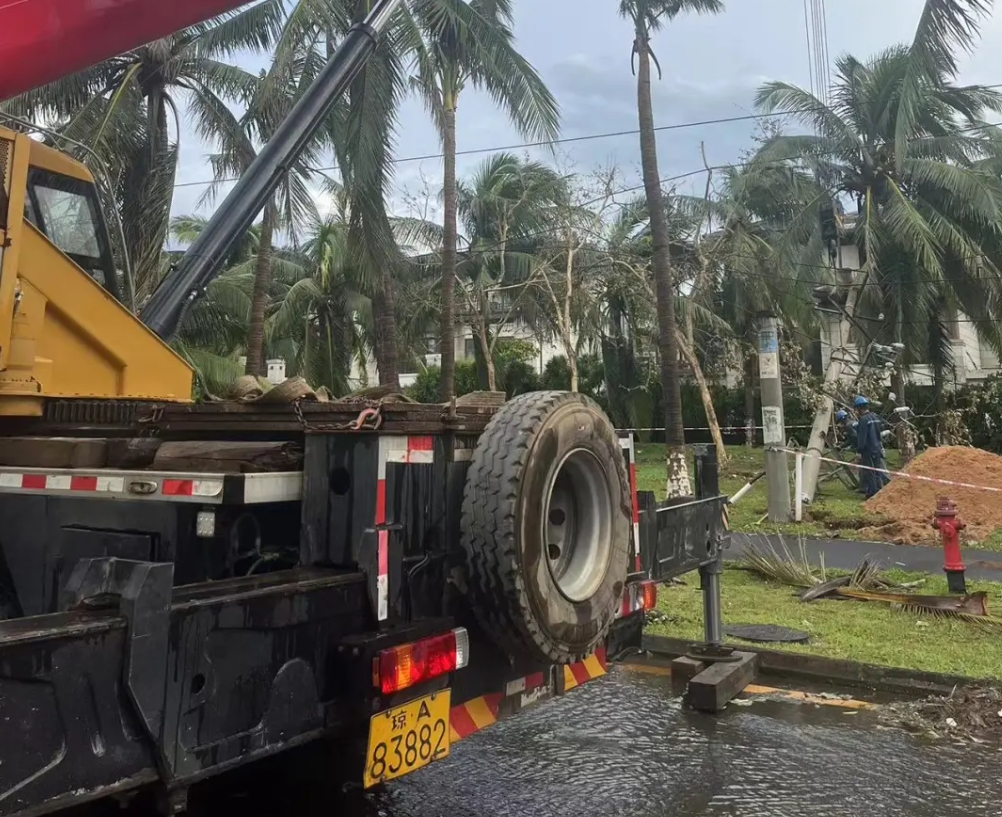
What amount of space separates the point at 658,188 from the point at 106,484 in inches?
519

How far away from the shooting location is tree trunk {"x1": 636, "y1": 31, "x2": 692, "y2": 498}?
1343 centimetres

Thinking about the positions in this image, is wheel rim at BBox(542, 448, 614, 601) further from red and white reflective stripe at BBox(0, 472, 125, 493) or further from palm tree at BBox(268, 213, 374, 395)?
palm tree at BBox(268, 213, 374, 395)

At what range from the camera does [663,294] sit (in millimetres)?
14359

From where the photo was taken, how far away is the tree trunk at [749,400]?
2731 centimetres

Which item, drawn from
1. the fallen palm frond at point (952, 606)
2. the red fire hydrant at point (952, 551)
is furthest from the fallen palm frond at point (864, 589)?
the red fire hydrant at point (952, 551)

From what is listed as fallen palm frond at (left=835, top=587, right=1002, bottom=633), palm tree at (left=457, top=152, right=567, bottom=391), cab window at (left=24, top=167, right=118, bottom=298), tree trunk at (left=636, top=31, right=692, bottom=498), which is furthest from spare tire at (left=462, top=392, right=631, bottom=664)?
palm tree at (left=457, top=152, right=567, bottom=391)

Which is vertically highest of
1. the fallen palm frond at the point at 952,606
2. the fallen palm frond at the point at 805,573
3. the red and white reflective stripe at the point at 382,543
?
the red and white reflective stripe at the point at 382,543

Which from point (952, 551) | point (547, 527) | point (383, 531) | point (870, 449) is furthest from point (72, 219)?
point (870, 449)

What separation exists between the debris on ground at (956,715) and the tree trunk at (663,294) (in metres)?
8.10

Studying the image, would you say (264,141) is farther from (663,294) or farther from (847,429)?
(847,429)

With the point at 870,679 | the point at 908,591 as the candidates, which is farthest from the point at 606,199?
the point at 870,679

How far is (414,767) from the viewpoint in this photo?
111 inches

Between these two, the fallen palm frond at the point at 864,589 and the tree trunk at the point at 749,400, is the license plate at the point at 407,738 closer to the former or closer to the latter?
the fallen palm frond at the point at 864,589

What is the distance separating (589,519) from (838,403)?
1420cm
